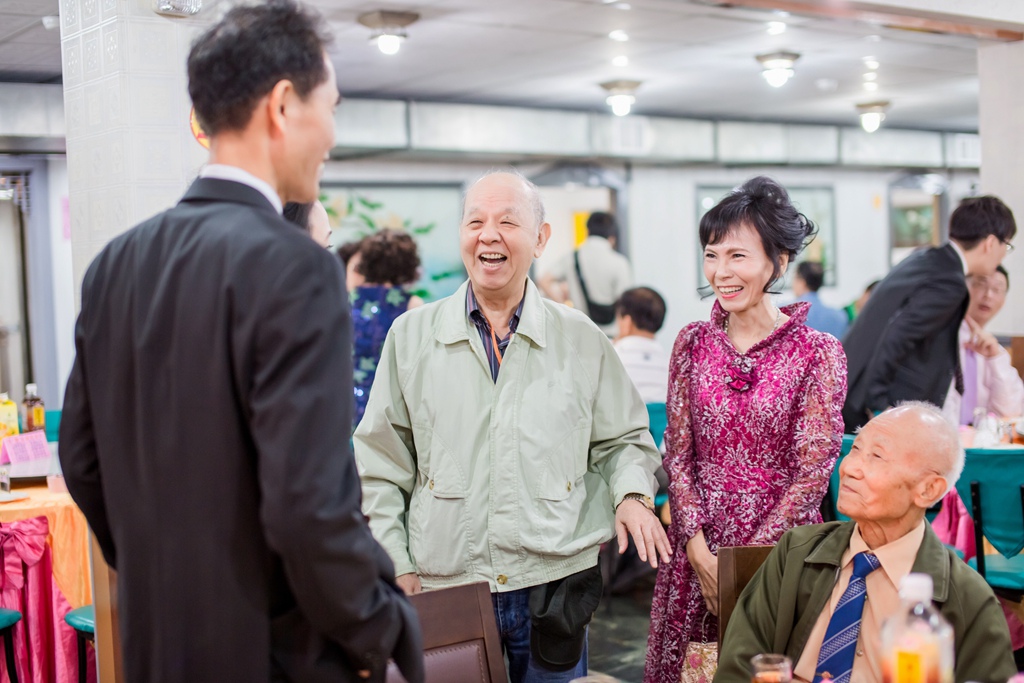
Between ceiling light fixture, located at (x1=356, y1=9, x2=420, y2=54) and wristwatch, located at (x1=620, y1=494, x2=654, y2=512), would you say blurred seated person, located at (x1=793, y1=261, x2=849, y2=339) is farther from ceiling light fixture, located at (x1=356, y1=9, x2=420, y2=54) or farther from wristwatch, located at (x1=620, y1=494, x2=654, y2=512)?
wristwatch, located at (x1=620, y1=494, x2=654, y2=512)

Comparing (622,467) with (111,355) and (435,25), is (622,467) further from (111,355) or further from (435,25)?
(435,25)

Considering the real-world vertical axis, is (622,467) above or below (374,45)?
below

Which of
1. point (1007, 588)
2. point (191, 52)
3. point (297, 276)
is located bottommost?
point (1007, 588)

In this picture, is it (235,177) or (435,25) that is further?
(435,25)

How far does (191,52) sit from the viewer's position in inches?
52.4

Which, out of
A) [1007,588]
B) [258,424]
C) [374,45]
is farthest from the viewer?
[374,45]

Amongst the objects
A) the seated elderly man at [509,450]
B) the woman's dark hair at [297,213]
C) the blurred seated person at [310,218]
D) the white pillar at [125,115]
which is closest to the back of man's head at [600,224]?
the white pillar at [125,115]

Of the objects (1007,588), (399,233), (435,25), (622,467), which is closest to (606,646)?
(1007,588)

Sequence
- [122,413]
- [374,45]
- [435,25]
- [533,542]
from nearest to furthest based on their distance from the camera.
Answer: [122,413] < [533,542] < [435,25] < [374,45]

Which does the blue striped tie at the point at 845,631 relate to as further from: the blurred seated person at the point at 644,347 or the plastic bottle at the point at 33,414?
the plastic bottle at the point at 33,414

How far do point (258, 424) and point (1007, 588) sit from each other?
10.2 ft

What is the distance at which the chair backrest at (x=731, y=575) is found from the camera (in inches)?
86.0

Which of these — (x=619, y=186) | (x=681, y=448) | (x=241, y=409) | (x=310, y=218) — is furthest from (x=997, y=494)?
(x=619, y=186)

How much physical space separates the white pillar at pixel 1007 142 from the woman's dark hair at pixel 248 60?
190 inches
